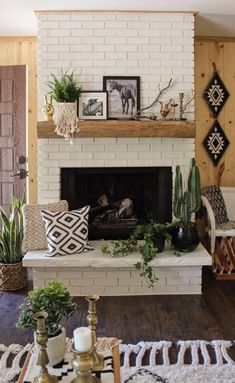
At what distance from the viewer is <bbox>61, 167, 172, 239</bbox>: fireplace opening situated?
373 cm

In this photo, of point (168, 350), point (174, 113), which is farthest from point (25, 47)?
point (168, 350)

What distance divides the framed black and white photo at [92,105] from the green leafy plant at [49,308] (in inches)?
82.8

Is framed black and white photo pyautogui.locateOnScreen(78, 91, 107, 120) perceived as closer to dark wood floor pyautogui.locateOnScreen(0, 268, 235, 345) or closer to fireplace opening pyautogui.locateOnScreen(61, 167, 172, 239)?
fireplace opening pyautogui.locateOnScreen(61, 167, 172, 239)

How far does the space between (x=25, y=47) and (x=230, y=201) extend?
263 centimetres

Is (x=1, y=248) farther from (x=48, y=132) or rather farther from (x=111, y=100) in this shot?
(x=111, y=100)

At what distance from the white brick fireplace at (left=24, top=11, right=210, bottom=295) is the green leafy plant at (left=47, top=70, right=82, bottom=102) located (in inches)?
3.7

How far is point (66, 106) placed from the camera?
11.0ft

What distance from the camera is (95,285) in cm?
332

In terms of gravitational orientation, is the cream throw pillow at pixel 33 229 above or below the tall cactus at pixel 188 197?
below

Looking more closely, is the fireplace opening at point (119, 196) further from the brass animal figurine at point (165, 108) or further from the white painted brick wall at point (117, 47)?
the white painted brick wall at point (117, 47)

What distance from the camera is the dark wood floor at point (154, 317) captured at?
8.61ft

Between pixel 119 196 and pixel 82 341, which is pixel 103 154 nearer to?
pixel 119 196

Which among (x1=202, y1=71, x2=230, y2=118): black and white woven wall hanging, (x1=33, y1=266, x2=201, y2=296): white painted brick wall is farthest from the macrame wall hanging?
(x1=33, y1=266, x2=201, y2=296): white painted brick wall

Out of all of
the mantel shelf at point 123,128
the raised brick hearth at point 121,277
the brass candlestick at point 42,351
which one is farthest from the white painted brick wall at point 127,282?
the brass candlestick at point 42,351
